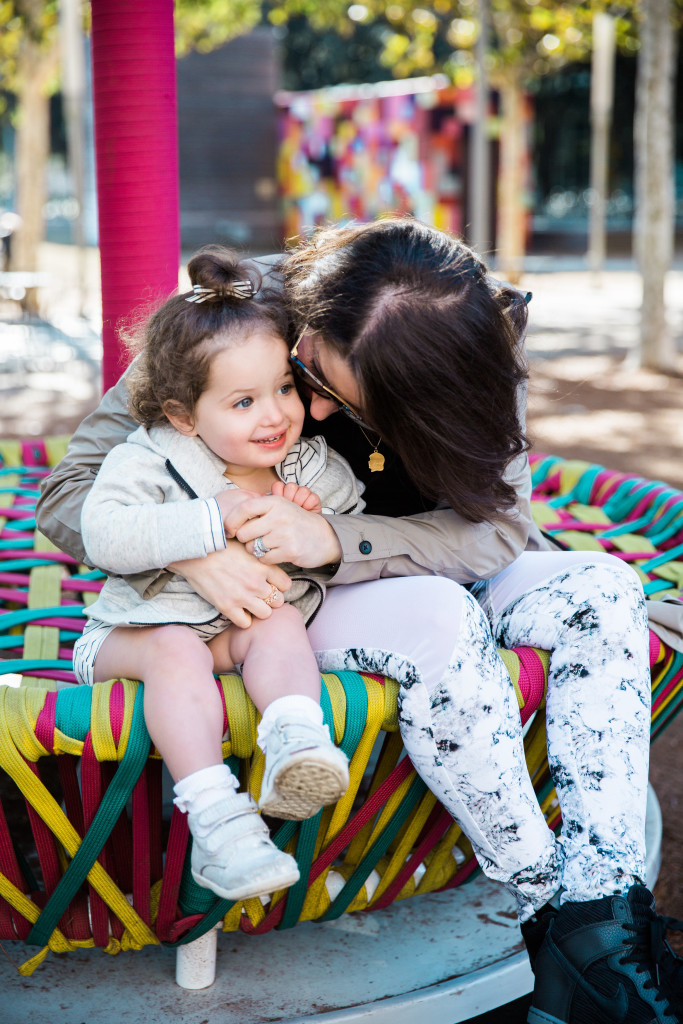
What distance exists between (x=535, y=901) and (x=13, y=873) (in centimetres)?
75

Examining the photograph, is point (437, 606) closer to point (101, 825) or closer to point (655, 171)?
point (101, 825)

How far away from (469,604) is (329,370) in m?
0.41

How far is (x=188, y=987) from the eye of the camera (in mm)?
1613

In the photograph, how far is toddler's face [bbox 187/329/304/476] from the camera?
1.55 metres

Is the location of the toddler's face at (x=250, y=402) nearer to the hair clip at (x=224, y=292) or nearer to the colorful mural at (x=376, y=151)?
the hair clip at (x=224, y=292)

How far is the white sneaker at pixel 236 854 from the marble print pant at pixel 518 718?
0.27 metres

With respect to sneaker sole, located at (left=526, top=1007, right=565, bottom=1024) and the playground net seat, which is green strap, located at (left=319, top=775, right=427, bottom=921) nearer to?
the playground net seat

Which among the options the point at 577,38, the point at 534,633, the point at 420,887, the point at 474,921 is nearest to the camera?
the point at 534,633

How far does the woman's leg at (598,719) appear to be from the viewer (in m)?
1.42

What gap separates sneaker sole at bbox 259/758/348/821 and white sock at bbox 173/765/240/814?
6 centimetres

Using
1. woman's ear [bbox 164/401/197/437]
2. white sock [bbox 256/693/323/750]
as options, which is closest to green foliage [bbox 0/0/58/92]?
woman's ear [bbox 164/401/197/437]

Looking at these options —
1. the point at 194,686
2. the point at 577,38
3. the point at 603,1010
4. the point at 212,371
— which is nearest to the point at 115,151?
the point at 212,371

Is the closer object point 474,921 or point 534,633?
point 534,633

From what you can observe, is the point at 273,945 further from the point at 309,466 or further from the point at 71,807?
the point at 309,466
